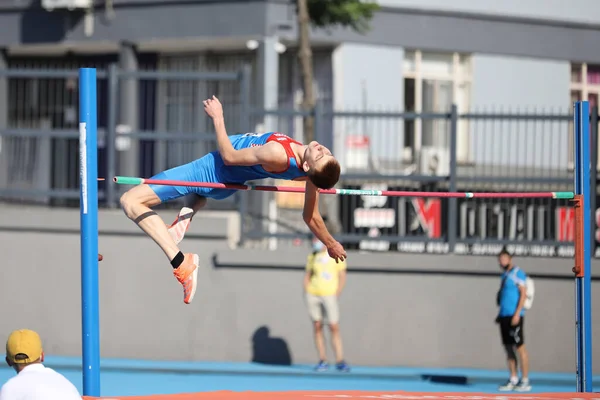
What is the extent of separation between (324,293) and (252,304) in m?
1.09

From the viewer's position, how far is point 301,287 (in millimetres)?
14617

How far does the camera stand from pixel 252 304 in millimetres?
14555

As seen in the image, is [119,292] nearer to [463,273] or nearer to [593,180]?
[463,273]

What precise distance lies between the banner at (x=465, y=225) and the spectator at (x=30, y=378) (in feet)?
28.0

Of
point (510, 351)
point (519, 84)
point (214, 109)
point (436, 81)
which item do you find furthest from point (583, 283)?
point (519, 84)

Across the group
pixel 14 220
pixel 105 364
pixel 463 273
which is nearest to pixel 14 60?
pixel 14 220

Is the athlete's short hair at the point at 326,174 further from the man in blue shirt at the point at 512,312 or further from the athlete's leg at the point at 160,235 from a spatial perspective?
the man in blue shirt at the point at 512,312

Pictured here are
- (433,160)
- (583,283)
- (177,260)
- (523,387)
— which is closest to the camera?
(177,260)

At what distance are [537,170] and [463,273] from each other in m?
1.70

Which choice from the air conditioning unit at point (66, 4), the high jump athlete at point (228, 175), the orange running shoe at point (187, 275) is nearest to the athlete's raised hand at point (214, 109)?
the high jump athlete at point (228, 175)

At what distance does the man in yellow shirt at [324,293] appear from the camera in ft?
46.0

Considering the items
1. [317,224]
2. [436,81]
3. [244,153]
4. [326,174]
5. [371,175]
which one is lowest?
[317,224]

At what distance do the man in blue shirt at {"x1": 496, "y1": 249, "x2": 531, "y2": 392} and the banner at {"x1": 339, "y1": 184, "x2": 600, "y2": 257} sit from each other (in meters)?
0.89

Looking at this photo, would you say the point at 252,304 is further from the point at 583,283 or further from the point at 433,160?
the point at 583,283
